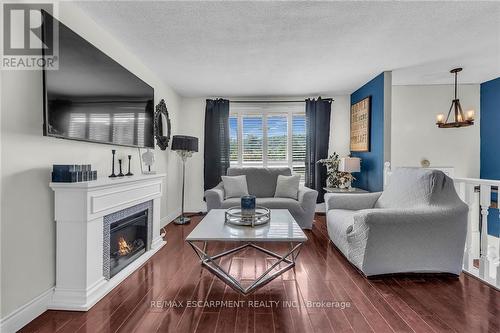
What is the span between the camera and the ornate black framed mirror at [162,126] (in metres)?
3.84

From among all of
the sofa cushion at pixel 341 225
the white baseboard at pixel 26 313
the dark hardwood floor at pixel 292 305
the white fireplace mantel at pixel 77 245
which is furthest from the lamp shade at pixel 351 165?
the white baseboard at pixel 26 313

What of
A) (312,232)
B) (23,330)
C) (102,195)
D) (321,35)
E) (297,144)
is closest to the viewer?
(23,330)

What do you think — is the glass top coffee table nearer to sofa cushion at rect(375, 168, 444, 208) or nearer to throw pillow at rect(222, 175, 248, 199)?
sofa cushion at rect(375, 168, 444, 208)

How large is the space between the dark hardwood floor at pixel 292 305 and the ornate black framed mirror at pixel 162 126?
2.00 m

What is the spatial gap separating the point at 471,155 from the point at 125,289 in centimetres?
582

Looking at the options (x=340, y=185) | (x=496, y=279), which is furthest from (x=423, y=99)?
(x=496, y=279)

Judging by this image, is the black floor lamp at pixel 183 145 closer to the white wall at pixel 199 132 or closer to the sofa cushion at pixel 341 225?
the white wall at pixel 199 132

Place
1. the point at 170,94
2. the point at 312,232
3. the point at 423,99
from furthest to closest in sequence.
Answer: the point at 423,99
the point at 170,94
the point at 312,232

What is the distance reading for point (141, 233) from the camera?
288cm

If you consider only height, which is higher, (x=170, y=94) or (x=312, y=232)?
(x=170, y=94)

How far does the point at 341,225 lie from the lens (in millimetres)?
2729

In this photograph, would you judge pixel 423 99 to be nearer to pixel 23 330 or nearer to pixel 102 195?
pixel 102 195

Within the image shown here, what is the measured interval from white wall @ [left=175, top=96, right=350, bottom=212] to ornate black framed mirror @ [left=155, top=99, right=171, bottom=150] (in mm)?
846

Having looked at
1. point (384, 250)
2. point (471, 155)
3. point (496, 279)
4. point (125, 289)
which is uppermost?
point (471, 155)
